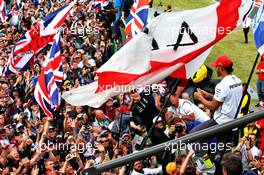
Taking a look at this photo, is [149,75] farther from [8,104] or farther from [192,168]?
[8,104]

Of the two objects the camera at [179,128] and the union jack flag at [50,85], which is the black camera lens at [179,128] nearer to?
the camera at [179,128]

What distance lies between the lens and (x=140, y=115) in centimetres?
1100

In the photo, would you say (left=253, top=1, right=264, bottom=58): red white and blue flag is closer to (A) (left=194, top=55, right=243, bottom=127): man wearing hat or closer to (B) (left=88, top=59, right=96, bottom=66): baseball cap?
(A) (left=194, top=55, right=243, bottom=127): man wearing hat

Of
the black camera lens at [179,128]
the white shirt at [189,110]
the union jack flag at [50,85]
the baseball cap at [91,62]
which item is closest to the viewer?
the black camera lens at [179,128]

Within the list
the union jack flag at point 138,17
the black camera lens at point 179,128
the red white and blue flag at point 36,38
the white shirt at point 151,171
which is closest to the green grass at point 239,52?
the union jack flag at point 138,17

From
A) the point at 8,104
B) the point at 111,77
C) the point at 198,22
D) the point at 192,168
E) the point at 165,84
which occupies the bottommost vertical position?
the point at 8,104

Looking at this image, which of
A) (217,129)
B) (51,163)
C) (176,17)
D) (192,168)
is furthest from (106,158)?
(217,129)

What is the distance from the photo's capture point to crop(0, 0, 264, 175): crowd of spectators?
26.6 feet

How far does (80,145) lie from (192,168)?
4.52 metres

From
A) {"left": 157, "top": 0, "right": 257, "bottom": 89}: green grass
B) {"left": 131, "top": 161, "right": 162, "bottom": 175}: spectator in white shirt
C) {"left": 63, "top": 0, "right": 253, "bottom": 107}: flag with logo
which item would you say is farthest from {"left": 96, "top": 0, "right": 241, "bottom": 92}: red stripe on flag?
{"left": 157, "top": 0, "right": 257, "bottom": 89}: green grass

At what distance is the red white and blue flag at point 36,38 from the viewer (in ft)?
43.6

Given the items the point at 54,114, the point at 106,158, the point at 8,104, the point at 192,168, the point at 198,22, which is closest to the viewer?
the point at 198,22

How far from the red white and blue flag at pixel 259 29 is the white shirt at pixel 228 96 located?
139 centimetres

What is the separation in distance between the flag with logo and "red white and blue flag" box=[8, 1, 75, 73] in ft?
22.0
